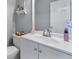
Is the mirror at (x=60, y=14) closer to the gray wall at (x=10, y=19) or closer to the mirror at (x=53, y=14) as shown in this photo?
the mirror at (x=53, y=14)

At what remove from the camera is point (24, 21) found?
2408 millimetres

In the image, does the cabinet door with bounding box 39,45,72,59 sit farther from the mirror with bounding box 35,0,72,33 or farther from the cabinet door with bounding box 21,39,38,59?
the mirror with bounding box 35,0,72,33

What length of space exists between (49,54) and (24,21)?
1425mm

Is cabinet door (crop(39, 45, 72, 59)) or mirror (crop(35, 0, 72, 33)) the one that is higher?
mirror (crop(35, 0, 72, 33))

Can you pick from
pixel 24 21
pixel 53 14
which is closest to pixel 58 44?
pixel 53 14

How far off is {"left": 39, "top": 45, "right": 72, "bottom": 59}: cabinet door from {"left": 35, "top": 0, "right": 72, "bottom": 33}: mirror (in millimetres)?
500

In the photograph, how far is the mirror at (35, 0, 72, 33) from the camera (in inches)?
59.5

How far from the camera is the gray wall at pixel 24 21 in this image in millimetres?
2263

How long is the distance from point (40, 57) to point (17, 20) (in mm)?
1565

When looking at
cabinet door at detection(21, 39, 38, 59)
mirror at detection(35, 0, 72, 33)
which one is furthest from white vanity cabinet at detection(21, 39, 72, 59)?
mirror at detection(35, 0, 72, 33)

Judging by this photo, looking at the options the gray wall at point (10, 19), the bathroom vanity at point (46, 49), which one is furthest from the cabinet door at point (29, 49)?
the gray wall at point (10, 19)

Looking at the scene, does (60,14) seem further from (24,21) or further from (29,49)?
(24,21)
